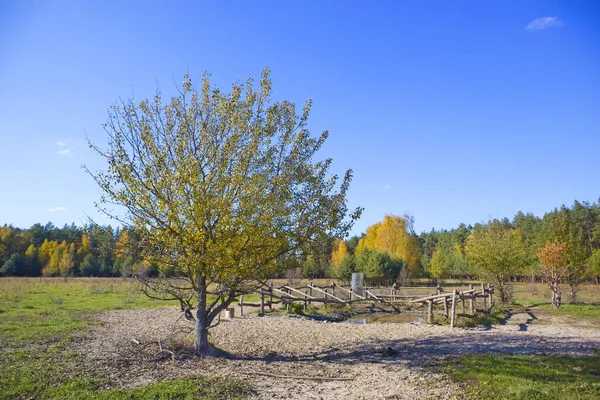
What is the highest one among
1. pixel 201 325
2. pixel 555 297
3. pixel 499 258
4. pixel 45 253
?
pixel 499 258

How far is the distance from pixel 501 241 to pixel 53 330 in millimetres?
26145

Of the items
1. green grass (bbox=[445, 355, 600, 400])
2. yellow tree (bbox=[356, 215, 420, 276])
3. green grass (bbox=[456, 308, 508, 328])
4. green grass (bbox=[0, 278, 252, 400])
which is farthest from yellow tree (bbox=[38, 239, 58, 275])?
green grass (bbox=[445, 355, 600, 400])

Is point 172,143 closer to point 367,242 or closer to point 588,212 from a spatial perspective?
point 367,242

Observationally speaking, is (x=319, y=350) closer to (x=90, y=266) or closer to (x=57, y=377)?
(x=57, y=377)

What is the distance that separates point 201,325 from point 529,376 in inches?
319

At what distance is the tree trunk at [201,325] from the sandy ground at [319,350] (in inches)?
15.6

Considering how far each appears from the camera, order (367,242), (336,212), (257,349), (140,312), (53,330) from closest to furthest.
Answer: (336,212) < (257,349) < (53,330) < (140,312) < (367,242)

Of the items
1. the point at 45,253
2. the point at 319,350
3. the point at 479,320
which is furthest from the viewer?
the point at 45,253

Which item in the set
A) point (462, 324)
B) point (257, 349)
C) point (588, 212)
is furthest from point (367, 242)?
point (257, 349)

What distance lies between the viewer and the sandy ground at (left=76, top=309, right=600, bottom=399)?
332 inches

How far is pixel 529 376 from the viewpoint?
8.28 metres

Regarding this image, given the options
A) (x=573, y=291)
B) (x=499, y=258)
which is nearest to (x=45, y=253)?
(x=499, y=258)

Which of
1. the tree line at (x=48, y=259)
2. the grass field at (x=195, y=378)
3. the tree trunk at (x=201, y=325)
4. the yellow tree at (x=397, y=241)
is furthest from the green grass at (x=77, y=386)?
the yellow tree at (x=397, y=241)

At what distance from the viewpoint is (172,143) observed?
35.2 ft
